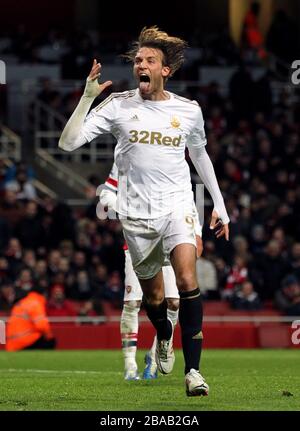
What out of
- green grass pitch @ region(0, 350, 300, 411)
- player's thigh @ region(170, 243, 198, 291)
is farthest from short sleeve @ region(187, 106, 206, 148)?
green grass pitch @ region(0, 350, 300, 411)

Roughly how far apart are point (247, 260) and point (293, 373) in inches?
452

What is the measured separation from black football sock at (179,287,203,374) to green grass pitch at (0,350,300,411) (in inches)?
13.8

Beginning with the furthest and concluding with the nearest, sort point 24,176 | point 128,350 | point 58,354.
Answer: point 24,176 → point 58,354 → point 128,350

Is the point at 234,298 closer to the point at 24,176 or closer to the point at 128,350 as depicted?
the point at 24,176

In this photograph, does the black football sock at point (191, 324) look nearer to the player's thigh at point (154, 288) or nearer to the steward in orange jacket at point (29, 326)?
the player's thigh at point (154, 288)

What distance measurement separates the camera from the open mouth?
34.6 feet

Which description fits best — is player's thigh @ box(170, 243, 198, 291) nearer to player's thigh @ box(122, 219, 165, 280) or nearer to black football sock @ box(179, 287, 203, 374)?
black football sock @ box(179, 287, 203, 374)

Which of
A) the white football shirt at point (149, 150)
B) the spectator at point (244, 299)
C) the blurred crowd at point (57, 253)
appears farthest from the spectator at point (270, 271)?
the white football shirt at point (149, 150)

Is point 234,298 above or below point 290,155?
below

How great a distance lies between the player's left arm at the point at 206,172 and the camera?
10.8 meters

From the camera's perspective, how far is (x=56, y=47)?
34.2 meters

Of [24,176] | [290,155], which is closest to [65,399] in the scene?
[24,176]
